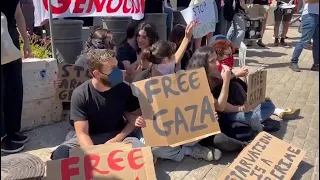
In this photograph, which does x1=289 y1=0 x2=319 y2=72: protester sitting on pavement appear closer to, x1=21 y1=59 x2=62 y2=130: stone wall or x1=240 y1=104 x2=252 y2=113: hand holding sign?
x1=240 y1=104 x2=252 y2=113: hand holding sign

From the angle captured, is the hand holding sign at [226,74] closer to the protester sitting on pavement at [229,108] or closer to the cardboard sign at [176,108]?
the protester sitting on pavement at [229,108]

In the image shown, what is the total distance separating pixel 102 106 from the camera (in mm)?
3396

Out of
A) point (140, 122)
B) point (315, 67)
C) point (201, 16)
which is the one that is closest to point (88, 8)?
point (201, 16)

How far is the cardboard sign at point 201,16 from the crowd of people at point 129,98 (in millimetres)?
1420

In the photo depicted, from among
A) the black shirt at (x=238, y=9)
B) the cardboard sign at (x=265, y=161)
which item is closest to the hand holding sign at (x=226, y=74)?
the cardboard sign at (x=265, y=161)

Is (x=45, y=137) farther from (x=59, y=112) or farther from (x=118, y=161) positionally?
(x=118, y=161)

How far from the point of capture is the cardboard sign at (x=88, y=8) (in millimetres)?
4918

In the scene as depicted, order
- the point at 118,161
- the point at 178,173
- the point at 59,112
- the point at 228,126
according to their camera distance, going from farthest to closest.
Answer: the point at 59,112
the point at 228,126
the point at 178,173
the point at 118,161

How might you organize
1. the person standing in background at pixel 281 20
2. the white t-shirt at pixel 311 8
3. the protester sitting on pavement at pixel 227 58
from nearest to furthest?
the protester sitting on pavement at pixel 227 58
the white t-shirt at pixel 311 8
the person standing in background at pixel 281 20

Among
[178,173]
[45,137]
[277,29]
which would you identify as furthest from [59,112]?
[277,29]

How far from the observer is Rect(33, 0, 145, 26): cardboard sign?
16.1 ft

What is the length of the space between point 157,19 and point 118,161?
3647mm

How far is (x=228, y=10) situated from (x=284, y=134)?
3974mm

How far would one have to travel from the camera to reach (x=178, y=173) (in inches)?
140
